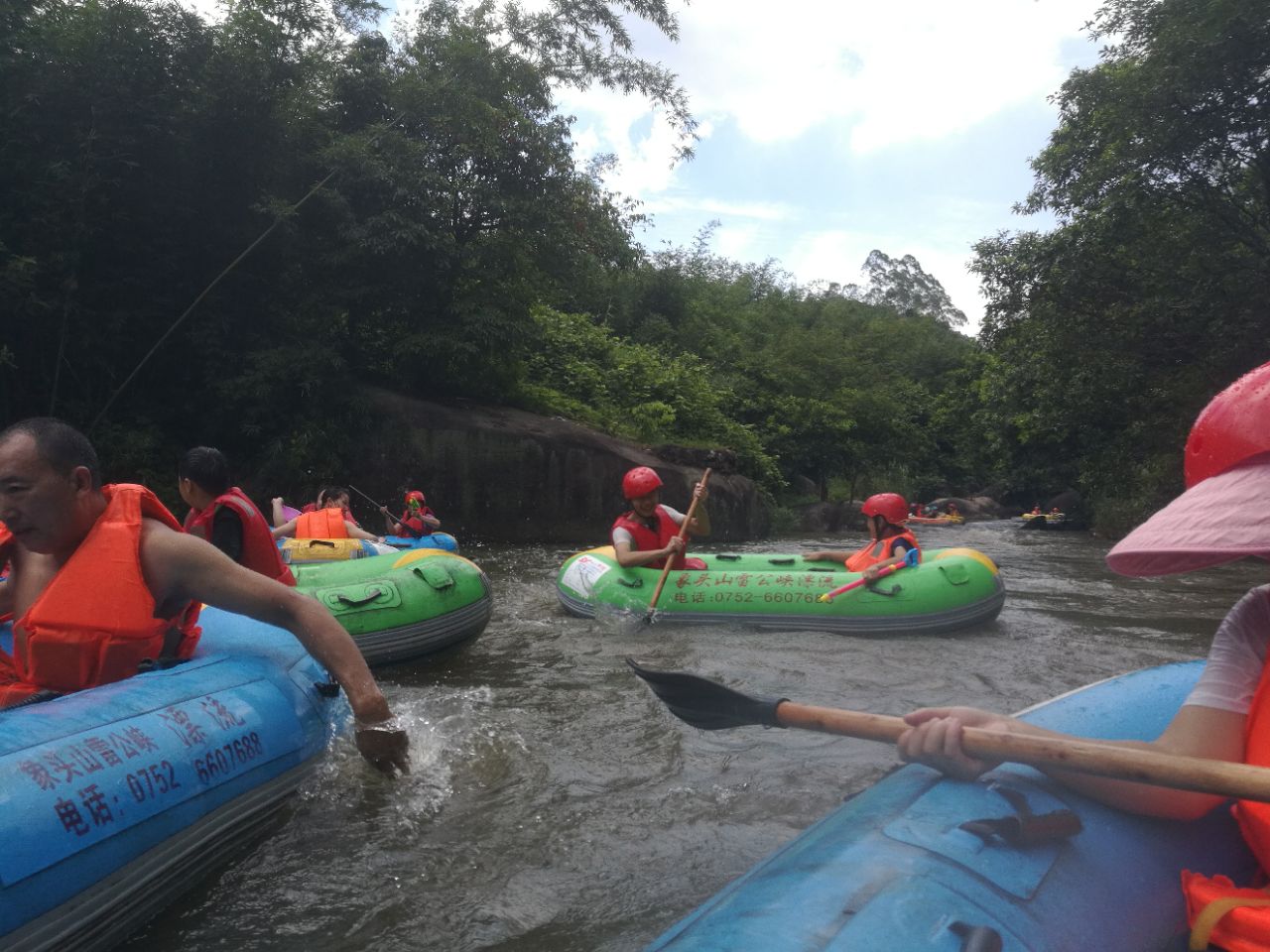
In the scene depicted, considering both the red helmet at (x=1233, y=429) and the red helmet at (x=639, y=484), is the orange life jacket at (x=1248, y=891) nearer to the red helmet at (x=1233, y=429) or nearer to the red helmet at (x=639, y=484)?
the red helmet at (x=1233, y=429)

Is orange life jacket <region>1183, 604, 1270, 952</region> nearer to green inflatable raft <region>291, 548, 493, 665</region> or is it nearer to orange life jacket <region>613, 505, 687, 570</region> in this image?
green inflatable raft <region>291, 548, 493, 665</region>

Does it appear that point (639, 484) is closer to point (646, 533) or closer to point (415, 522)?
point (646, 533)

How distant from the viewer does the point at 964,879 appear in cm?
173

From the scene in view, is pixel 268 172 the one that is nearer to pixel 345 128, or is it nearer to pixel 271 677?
pixel 345 128

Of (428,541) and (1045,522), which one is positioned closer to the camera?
(428,541)

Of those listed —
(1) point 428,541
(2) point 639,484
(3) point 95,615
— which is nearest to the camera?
(3) point 95,615

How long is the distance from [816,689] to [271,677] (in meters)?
3.01

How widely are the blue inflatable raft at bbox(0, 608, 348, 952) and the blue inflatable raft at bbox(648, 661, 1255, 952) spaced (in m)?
1.38

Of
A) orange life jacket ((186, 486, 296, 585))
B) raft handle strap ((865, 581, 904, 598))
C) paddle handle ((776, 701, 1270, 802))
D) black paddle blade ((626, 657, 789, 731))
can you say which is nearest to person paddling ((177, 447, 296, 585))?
orange life jacket ((186, 486, 296, 585))

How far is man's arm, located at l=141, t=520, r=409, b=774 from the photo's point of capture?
2562 millimetres

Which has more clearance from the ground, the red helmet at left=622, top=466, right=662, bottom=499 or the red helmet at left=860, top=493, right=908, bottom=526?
the red helmet at left=622, top=466, right=662, bottom=499

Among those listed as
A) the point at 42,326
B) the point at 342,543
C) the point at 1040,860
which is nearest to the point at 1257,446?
the point at 1040,860

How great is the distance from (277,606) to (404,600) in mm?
A: 3209

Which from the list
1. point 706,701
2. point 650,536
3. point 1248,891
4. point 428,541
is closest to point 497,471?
point 428,541
